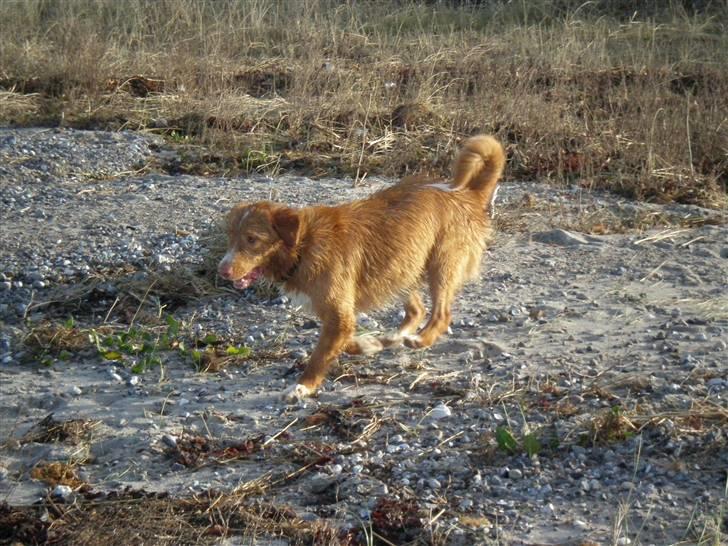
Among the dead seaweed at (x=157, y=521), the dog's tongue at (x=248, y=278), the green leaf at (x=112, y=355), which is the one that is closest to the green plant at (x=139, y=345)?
the green leaf at (x=112, y=355)

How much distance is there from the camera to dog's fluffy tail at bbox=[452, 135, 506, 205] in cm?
688

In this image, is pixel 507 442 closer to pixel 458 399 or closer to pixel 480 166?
pixel 458 399

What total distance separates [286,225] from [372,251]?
670 mm

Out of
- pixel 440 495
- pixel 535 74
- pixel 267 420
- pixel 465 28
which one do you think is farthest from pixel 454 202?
pixel 465 28

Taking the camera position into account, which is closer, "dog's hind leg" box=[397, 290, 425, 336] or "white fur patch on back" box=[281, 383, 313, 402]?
"white fur patch on back" box=[281, 383, 313, 402]

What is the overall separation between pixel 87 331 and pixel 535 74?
745 cm

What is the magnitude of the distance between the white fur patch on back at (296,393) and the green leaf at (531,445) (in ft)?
4.73

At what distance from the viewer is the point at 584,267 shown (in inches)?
317

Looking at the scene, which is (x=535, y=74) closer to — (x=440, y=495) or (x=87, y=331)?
(x=87, y=331)

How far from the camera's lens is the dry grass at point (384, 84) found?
10.6 metres

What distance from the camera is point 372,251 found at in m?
6.49

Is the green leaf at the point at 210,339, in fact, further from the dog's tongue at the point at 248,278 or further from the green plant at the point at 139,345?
the dog's tongue at the point at 248,278

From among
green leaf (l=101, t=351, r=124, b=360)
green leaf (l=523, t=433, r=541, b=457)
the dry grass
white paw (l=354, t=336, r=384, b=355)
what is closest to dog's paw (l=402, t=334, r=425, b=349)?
white paw (l=354, t=336, r=384, b=355)

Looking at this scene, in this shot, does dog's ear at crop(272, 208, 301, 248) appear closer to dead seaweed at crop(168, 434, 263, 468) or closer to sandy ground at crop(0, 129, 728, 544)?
sandy ground at crop(0, 129, 728, 544)
